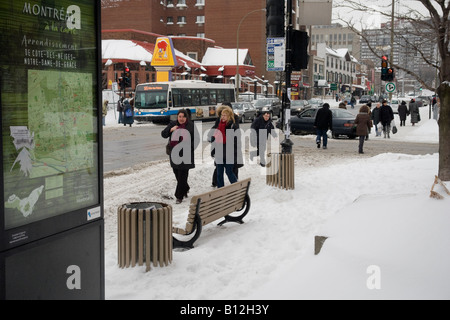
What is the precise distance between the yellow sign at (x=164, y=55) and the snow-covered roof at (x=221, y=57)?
25868mm

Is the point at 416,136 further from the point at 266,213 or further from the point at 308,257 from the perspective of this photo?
the point at 308,257

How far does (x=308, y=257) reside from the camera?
5.99 m

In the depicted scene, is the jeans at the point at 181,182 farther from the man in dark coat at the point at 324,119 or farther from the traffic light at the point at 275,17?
the man in dark coat at the point at 324,119

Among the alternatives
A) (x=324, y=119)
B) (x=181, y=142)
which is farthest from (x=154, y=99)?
(x=181, y=142)

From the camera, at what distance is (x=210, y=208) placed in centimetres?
758

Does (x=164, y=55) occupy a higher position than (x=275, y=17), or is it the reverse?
(x=164, y=55)

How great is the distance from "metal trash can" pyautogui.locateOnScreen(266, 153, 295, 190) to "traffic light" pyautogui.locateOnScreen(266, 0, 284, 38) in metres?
2.71

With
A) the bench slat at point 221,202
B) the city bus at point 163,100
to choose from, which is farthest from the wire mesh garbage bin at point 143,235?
the city bus at point 163,100

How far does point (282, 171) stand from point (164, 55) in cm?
3659

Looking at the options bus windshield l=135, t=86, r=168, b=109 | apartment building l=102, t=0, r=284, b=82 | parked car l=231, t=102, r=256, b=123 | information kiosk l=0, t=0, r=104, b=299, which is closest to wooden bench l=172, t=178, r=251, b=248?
information kiosk l=0, t=0, r=104, b=299

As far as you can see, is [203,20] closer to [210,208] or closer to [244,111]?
[244,111]

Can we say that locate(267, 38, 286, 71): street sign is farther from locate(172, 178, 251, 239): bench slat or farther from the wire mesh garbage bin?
the wire mesh garbage bin

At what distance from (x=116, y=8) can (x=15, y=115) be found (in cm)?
8873
